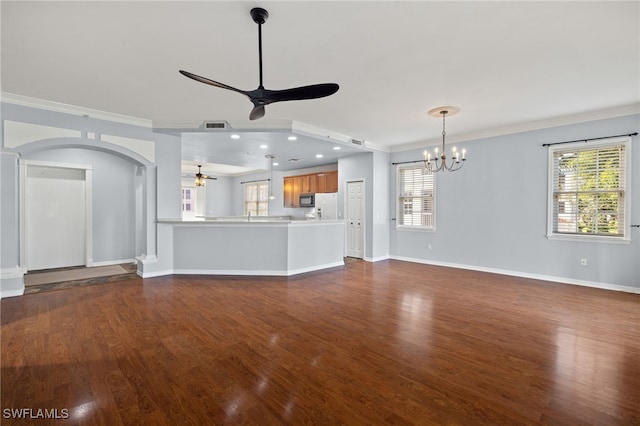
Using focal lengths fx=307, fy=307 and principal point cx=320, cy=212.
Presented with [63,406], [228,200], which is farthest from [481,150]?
[228,200]

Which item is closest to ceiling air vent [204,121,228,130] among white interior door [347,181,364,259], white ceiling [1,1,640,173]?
white ceiling [1,1,640,173]

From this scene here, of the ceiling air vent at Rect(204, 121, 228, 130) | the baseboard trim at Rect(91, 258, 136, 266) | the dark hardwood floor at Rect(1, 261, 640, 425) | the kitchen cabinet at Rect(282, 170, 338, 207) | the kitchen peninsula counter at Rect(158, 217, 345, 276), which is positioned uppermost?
the ceiling air vent at Rect(204, 121, 228, 130)

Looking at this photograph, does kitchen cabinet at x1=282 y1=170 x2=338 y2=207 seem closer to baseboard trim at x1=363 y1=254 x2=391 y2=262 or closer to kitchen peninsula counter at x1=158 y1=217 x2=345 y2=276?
baseboard trim at x1=363 y1=254 x2=391 y2=262

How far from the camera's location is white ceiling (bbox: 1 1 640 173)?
93.7 inches

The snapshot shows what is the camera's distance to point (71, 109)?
452cm

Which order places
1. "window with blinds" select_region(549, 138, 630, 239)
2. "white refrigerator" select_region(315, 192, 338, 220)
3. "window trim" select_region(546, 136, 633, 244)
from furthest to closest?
"white refrigerator" select_region(315, 192, 338, 220)
"window with blinds" select_region(549, 138, 630, 239)
"window trim" select_region(546, 136, 633, 244)

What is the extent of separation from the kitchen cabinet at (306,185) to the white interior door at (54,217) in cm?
529

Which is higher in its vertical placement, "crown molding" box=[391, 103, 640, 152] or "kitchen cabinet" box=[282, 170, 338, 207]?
"crown molding" box=[391, 103, 640, 152]

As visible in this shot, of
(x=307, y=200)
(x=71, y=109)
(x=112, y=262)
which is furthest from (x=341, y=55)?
(x=112, y=262)

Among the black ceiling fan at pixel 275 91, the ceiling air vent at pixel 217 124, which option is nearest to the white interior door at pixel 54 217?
the ceiling air vent at pixel 217 124

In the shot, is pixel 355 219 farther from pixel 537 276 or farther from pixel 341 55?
pixel 341 55

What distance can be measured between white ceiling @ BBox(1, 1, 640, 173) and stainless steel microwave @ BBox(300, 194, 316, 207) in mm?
4308

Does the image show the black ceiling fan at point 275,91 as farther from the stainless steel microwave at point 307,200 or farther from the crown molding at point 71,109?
the stainless steel microwave at point 307,200

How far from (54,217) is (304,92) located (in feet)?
20.7
